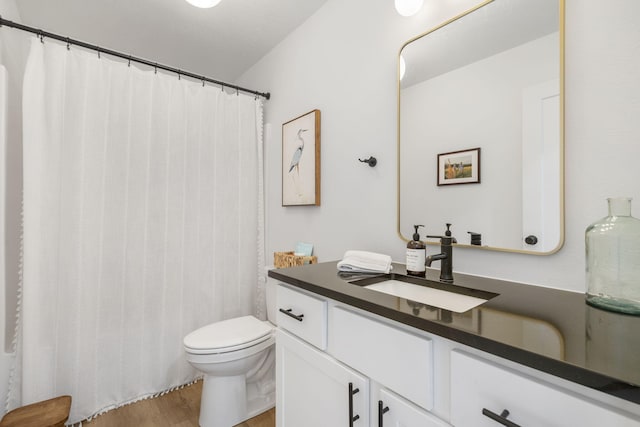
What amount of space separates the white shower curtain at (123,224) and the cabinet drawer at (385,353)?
55.2 inches

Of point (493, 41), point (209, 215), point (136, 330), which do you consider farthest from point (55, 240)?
point (493, 41)

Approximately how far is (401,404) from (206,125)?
6.60 feet

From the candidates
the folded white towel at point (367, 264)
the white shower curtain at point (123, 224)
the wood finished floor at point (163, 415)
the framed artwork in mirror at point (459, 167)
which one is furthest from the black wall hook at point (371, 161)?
the wood finished floor at point (163, 415)

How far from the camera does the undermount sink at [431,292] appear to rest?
3.08ft

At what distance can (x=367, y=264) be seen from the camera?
120 cm

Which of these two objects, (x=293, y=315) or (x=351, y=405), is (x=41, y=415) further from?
(x=351, y=405)

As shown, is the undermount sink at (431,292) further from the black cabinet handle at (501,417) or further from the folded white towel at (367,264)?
the black cabinet handle at (501,417)

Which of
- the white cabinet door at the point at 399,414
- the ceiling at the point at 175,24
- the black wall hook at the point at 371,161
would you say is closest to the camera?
the white cabinet door at the point at 399,414

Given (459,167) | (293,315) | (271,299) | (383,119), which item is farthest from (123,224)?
(459,167)

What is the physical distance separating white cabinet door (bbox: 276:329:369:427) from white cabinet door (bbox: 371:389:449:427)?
0.19 feet

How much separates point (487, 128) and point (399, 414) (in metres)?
1.00

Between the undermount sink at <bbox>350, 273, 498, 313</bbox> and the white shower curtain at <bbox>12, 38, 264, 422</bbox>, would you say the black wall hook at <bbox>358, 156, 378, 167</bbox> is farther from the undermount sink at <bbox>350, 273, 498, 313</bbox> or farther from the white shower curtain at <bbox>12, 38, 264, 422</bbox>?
the white shower curtain at <bbox>12, 38, 264, 422</bbox>

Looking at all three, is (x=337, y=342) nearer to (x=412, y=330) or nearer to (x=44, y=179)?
(x=412, y=330)

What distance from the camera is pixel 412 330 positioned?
2.43ft
